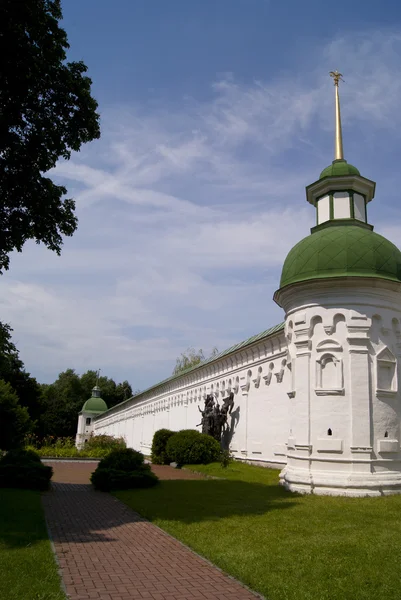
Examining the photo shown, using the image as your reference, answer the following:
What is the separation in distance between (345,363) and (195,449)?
1040cm

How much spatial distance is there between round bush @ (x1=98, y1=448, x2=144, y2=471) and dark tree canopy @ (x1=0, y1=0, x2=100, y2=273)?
7025 mm

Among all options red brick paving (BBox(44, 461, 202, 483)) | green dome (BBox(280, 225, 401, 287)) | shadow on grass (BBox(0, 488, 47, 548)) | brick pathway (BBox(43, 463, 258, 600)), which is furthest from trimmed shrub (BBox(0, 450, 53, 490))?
green dome (BBox(280, 225, 401, 287))

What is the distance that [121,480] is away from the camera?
47.9 ft

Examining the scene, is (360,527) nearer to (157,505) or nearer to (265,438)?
(157,505)

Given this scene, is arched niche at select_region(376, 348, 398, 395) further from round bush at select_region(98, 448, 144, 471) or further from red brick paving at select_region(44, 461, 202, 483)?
red brick paving at select_region(44, 461, 202, 483)

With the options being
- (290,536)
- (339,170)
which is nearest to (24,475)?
(290,536)

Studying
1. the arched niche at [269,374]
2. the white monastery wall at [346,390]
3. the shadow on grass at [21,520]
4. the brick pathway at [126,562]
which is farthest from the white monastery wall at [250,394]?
the shadow on grass at [21,520]

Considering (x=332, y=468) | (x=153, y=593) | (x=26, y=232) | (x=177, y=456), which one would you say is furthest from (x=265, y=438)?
(x=153, y=593)

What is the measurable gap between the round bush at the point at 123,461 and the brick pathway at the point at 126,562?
14.7ft

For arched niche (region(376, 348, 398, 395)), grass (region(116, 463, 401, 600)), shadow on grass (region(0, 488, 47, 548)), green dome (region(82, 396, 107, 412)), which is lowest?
shadow on grass (region(0, 488, 47, 548))

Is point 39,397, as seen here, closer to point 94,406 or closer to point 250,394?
point 94,406

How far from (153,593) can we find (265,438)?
14.2 meters

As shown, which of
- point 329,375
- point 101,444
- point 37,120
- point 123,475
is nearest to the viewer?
point 37,120

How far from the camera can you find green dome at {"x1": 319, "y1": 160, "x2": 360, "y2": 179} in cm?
1509
